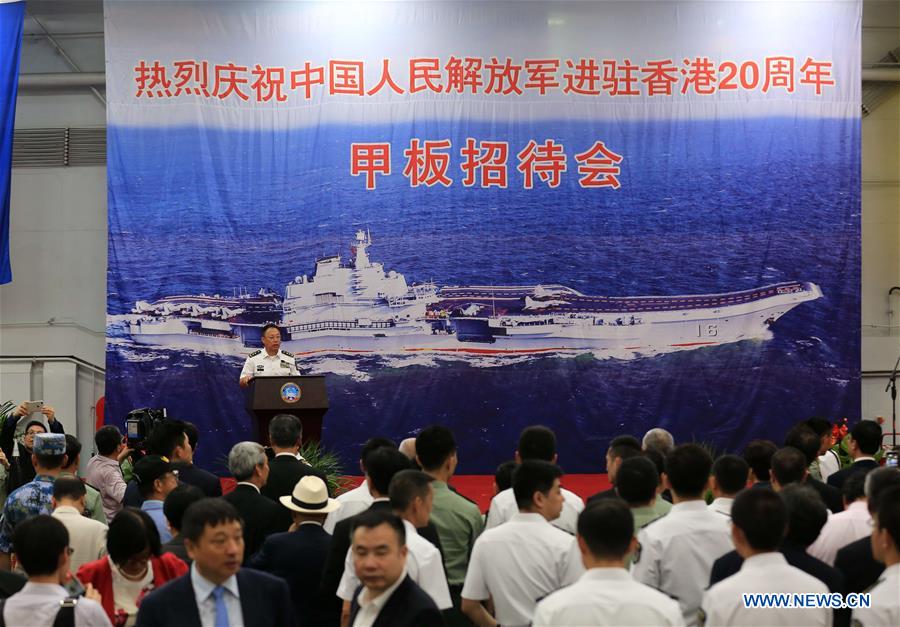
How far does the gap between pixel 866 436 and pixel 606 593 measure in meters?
3.21

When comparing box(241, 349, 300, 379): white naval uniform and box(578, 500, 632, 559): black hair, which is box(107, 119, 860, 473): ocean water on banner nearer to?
box(241, 349, 300, 379): white naval uniform

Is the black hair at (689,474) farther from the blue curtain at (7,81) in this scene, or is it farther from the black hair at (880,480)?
the blue curtain at (7,81)

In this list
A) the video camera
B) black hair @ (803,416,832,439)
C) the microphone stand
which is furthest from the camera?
the microphone stand

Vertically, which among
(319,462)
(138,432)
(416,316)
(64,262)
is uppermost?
(64,262)

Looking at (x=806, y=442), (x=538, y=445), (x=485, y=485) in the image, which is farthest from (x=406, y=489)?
(x=485, y=485)

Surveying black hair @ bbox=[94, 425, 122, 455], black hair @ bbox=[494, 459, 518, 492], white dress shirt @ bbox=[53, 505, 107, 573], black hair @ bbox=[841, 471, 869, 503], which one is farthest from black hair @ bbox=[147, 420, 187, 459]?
black hair @ bbox=[841, 471, 869, 503]

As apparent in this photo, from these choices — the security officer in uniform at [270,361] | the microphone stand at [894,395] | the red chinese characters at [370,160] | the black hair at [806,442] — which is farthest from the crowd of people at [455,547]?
the microphone stand at [894,395]

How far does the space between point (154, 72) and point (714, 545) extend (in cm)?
754

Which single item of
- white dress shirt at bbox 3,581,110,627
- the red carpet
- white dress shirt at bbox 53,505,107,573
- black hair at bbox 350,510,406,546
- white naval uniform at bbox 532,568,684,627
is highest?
black hair at bbox 350,510,406,546

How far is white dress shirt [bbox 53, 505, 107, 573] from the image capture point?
13.7ft

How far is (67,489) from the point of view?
429 cm

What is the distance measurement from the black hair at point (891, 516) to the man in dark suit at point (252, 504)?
229cm

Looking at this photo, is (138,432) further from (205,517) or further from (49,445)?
(205,517)

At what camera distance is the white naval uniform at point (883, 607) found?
273 centimetres
